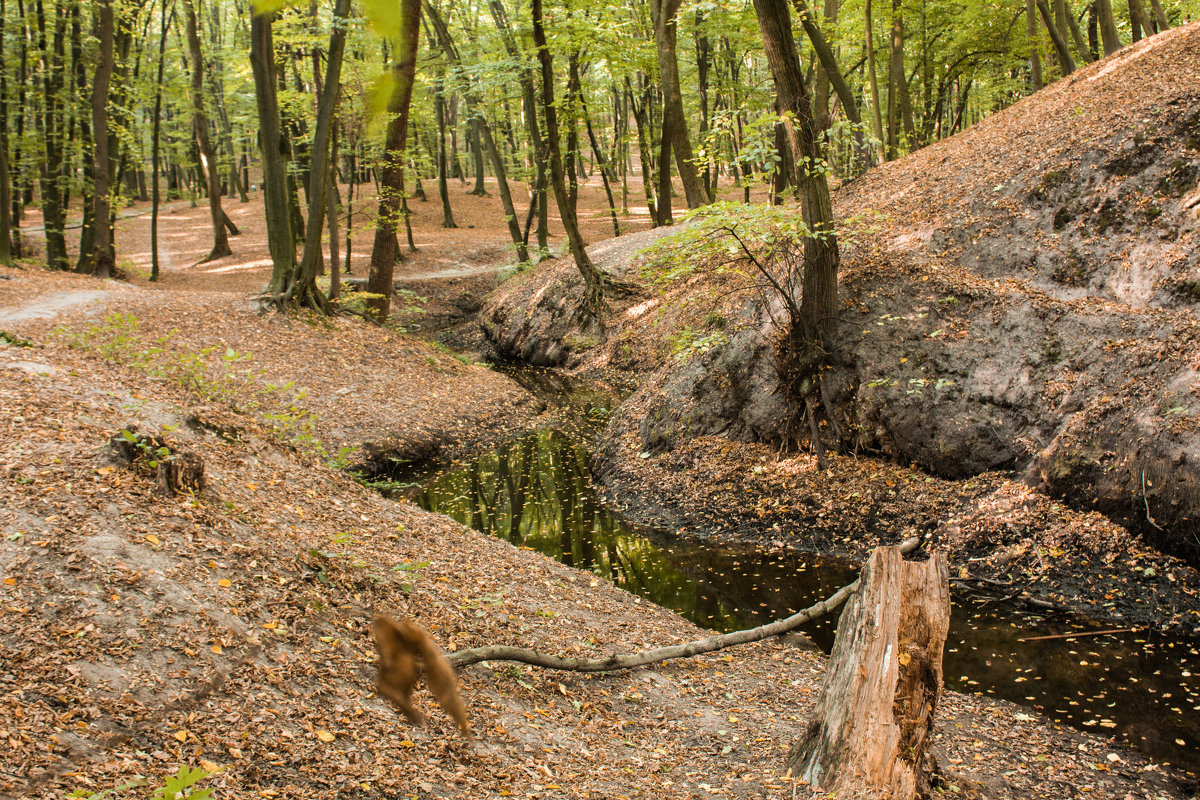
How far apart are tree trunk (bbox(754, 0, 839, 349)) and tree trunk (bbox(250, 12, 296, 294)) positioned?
808 cm

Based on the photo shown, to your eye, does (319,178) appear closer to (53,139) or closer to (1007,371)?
(53,139)

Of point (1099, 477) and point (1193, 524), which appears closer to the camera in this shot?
point (1193, 524)

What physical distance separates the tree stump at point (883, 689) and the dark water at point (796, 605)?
2.14 metres

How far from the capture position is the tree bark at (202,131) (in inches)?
824

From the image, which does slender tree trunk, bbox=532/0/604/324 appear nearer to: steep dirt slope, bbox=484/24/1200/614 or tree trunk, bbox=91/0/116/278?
steep dirt slope, bbox=484/24/1200/614

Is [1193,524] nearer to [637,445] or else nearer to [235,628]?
[637,445]

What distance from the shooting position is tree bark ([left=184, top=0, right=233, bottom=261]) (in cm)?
2094

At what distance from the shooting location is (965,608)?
6.98 m

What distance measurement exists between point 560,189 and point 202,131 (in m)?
13.4

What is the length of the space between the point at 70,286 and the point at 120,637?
14816mm

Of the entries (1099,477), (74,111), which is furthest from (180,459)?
(74,111)

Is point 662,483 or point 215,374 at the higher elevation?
point 215,374

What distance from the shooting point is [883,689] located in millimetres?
3883

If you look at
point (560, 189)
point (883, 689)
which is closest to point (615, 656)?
point (883, 689)
